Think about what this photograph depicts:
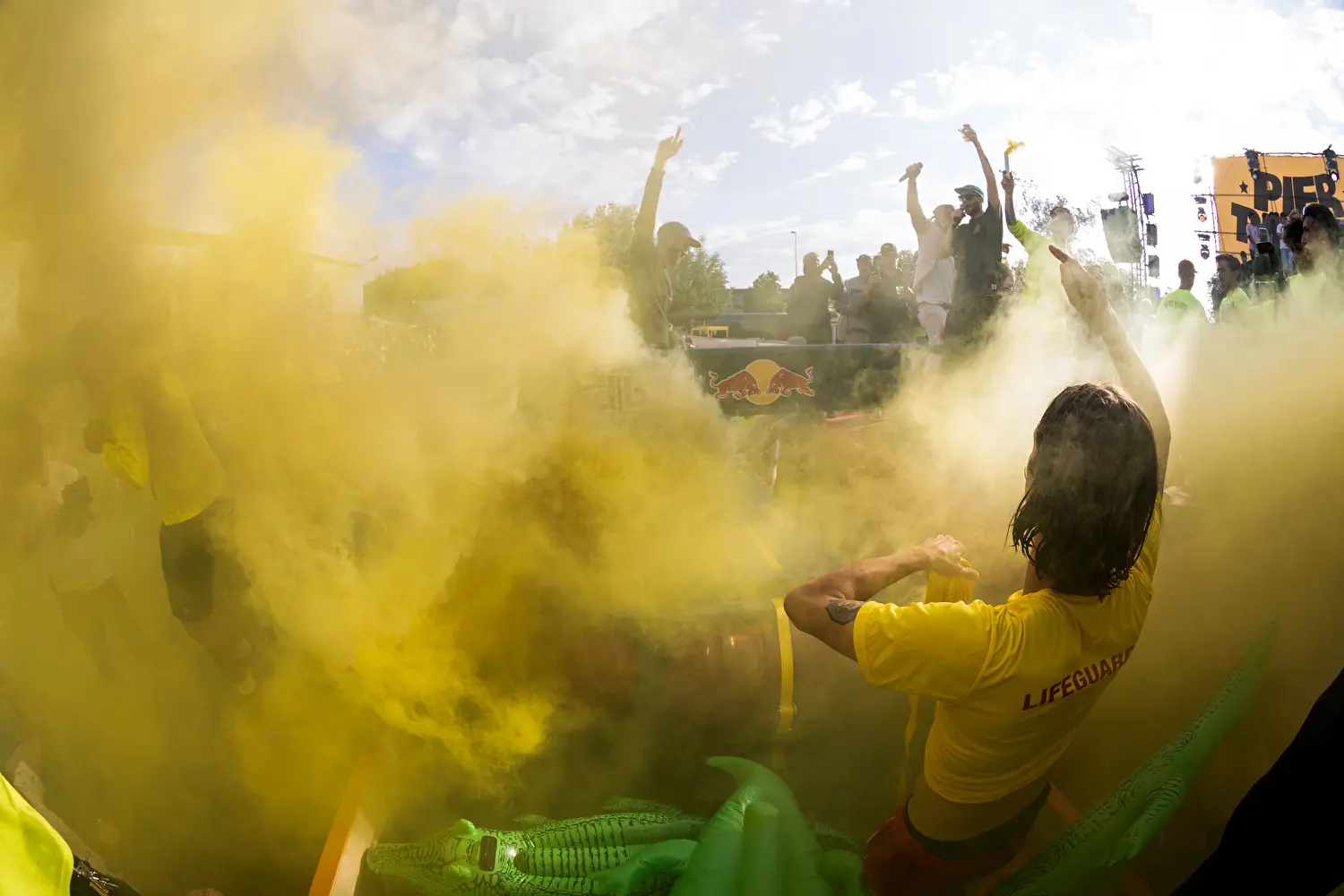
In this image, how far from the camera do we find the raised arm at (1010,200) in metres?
1.87

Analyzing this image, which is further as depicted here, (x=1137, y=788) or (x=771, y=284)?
(x=771, y=284)

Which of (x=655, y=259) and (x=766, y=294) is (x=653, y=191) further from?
(x=766, y=294)

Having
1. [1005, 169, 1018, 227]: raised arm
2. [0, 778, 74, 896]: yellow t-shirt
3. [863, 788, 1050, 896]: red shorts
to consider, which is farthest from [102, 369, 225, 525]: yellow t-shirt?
[1005, 169, 1018, 227]: raised arm

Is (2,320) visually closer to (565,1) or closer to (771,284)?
(565,1)

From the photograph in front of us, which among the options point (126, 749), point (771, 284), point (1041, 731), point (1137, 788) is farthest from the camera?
point (126, 749)

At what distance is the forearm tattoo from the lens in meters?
1.39

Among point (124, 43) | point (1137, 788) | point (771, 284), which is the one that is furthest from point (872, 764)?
point (124, 43)

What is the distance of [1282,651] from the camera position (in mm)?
1718

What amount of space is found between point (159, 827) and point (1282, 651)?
118 inches

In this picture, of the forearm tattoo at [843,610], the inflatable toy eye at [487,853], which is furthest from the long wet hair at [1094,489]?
the inflatable toy eye at [487,853]

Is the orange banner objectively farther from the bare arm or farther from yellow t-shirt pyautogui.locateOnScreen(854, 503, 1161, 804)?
yellow t-shirt pyautogui.locateOnScreen(854, 503, 1161, 804)

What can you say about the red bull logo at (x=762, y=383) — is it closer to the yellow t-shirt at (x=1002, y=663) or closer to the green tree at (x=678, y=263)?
the green tree at (x=678, y=263)

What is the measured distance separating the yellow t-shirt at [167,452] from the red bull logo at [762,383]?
1440mm

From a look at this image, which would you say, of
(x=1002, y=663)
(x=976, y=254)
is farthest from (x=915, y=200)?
(x=1002, y=663)
